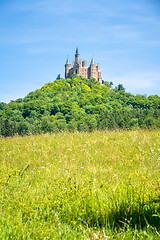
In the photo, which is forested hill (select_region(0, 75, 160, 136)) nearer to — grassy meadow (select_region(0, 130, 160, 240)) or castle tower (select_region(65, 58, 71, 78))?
castle tower (select_region(65, 58, 71, 78))

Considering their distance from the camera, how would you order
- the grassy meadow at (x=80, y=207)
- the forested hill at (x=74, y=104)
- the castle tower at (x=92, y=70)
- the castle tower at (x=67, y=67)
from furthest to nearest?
the castle tower at (x=67, y=67)
the castle tower at (x=92, y=70)
the forested hill at (x=74, y=104)
the grassy meadow at (x=80, y=207)

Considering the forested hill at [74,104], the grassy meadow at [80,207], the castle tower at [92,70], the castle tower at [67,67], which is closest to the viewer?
the grassy meadow at [80,207]

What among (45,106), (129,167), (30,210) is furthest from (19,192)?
(45,106)

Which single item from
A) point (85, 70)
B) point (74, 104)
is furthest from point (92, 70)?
point (74, 104)

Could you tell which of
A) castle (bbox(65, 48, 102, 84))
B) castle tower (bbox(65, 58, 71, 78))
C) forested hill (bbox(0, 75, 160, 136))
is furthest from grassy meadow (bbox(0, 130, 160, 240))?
castle tower (bbox(65, 58, 71, 78))

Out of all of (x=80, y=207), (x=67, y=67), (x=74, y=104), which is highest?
(x=67, y=67)

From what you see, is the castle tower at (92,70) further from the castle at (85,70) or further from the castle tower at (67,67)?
the castle tower at (67,67)

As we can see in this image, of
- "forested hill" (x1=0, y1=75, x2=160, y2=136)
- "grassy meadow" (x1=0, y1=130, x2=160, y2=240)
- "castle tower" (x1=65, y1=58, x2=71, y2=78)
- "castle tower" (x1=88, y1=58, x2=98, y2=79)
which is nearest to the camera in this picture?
"grassy meadow" (x1=0, y1=130, x2=160, y2=240)

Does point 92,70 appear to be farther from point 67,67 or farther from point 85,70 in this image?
point 67,67

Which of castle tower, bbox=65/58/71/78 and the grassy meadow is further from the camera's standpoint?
castle tower, bbox=65/58/71/78

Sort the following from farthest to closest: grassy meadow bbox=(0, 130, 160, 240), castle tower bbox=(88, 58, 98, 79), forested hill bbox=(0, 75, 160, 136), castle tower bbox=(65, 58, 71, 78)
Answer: castle tower bbox=(65, 58, 71, 78)
castle tower bbox=(88, 58, 98, 79)
forested hill bbox=(0, 75, 160, 136)
grassy meadow bbox=(0, 130, 160, 240)

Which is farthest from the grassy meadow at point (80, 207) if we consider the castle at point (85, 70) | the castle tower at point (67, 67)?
the castle tower at point (67, 67)

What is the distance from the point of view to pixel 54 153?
516 centimetres

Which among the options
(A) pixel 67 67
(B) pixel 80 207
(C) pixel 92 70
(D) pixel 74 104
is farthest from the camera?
(A) pixel 67 67
